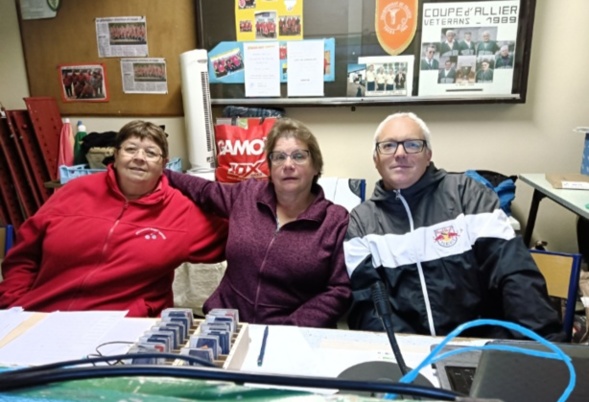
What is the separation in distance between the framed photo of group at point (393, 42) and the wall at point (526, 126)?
11cm

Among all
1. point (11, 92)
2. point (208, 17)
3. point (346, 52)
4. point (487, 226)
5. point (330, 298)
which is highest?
point (208, 17)

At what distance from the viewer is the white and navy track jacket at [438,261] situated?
127 cm

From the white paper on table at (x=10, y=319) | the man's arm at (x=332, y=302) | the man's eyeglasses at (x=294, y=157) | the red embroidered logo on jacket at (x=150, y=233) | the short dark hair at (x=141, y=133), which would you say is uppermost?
the short dark hair at (x=141, y=133)

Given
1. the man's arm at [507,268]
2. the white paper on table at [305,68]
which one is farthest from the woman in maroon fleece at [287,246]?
the white paper on table at [305,68]

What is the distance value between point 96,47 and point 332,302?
2.36 meters

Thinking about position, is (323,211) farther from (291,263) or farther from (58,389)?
(58,389)

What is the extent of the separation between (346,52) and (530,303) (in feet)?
5.71

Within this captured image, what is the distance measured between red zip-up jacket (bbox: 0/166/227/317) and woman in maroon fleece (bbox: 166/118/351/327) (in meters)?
0.19

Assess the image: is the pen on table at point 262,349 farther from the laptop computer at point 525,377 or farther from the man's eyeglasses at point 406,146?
the man's eyeglasses at point 406,146

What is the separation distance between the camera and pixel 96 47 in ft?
8.90

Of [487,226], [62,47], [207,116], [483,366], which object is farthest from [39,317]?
[62,47]

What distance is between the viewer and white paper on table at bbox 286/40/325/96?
8.09 ft

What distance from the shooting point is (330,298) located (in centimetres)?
134

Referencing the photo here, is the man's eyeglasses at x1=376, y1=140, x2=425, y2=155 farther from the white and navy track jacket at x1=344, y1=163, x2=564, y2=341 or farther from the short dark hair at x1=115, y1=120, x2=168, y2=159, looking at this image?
the short dark hair at x1=115, y1=120, x2=168, y2=159
